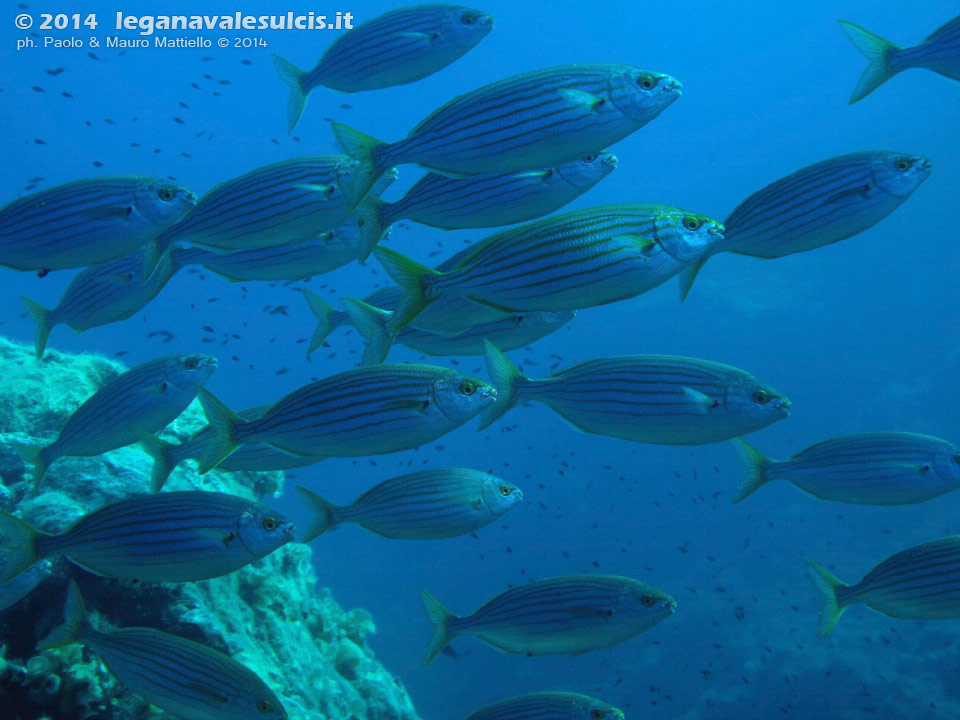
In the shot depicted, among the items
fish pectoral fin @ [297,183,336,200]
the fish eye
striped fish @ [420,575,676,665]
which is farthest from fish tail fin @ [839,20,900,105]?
striped fish @ [420,575,676,665]

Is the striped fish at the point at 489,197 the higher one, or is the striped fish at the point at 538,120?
the striped fish at the point at 538,120

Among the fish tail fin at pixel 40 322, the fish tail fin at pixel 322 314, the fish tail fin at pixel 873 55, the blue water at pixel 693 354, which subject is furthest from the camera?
the blue water at pixel 693 354

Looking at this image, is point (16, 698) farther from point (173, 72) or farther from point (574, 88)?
point (173, 72)

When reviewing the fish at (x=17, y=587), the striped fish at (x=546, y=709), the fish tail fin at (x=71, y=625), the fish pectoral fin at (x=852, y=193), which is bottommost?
the striped fish at (x=546, y=709)

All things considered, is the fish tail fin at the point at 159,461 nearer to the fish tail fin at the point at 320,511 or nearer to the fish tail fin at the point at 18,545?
the fish tail fin at the point at 18,545

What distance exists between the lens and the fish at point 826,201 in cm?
303

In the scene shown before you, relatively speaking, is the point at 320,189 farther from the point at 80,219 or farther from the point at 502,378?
the point at 502,378

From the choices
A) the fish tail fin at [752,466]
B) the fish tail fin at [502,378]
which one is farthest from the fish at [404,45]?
the fish tail fin at [752,466]

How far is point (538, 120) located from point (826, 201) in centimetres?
160

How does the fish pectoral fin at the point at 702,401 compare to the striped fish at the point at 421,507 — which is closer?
the fish pectoral fin at the point at 702,401

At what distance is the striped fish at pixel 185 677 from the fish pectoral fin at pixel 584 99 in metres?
3.09

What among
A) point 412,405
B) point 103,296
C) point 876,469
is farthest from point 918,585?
point 103,296

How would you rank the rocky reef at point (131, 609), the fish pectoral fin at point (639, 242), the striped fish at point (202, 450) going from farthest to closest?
the rocky reef at point (131, 609), the striped fish at point (202, 450), the fish pectoral fin at point (639, 242)

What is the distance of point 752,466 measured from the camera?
12.0ft
